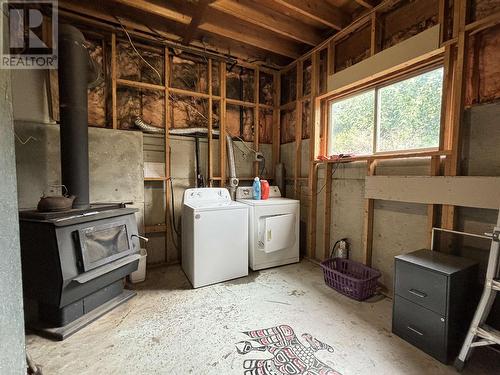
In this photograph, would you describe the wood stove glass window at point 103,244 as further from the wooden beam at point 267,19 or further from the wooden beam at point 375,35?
the wooden beam at point 375,35

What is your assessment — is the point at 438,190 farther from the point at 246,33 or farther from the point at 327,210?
the point at 246,33

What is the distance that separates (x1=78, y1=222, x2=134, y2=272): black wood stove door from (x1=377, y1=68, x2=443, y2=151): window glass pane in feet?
8.53

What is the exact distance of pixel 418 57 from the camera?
6.23 feet

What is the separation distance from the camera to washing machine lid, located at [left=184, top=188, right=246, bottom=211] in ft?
8.48

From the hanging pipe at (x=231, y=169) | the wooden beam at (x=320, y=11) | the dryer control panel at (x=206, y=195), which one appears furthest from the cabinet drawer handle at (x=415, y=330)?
the wooden beam at (x=320, y=11)

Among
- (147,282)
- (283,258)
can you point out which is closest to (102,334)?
(147,282)

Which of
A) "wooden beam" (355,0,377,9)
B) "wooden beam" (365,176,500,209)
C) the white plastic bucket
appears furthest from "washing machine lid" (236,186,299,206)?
"wooden beam" (355,0,377,9)

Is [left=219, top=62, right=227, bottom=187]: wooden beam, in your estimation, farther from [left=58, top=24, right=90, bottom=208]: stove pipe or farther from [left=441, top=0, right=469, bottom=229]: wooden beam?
[left=441, top=0, right=469, bottom=229]: wooden beam

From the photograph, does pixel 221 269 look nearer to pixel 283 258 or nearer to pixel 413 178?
pixel 283 258

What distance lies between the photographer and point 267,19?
2.49 meters

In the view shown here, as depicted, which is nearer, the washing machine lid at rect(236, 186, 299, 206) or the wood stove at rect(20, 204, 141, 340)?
the wood stove at rect(20, 204, 141, 340)

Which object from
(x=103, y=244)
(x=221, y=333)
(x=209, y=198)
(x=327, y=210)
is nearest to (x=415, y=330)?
(x=221, y=333)

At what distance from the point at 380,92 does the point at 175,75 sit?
240 cm

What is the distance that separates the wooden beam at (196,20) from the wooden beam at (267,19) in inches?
3.7
